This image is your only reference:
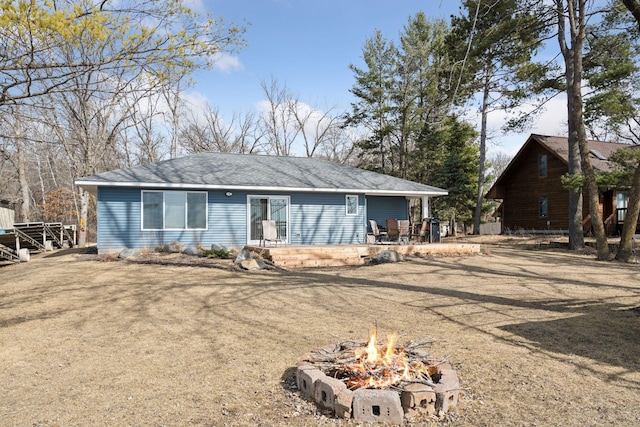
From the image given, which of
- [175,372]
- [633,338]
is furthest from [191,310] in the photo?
[633,338]

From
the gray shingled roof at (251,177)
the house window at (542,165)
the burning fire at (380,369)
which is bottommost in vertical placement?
the burning fire at (380,369)

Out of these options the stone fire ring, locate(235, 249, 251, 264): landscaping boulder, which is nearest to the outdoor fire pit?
the stone fire ring

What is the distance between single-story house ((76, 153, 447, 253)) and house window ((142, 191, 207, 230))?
0.03 metres

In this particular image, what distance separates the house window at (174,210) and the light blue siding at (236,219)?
17 centimetres

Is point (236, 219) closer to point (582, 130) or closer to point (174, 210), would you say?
point (174, 210)

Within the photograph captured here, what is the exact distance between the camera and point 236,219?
14305mm

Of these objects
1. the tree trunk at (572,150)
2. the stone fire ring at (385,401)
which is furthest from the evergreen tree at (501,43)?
the stone fire ring at (385,401)

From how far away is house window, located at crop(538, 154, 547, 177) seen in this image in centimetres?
2439

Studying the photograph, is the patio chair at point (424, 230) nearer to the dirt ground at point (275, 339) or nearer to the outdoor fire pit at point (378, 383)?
the dirt ground at point (275, 339)

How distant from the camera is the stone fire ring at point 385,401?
10.1ft

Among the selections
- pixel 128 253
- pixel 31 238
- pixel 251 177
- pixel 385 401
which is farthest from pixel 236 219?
pixel 385 401

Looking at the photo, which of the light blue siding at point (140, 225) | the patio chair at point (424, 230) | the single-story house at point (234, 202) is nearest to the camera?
the light blue siding at point (140, 225)

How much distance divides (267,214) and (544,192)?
17.6 metres

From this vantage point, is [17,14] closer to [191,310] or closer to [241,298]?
[191,310]
